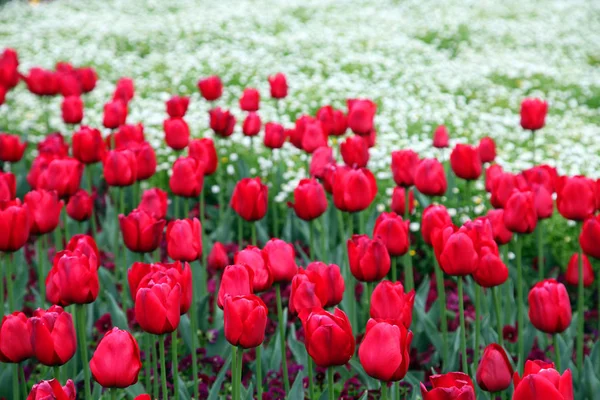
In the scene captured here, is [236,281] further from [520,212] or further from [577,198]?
[577,198]

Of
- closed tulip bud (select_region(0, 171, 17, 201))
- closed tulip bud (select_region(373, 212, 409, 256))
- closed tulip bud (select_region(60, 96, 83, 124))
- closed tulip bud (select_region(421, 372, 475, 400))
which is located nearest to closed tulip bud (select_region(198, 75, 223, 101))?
closed tulip bud (select_region(60, 96, 83, 124))

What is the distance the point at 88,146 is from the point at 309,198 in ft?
3.85

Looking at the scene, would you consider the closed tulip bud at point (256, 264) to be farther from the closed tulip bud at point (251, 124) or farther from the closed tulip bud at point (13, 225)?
the closed tulip bud at point (251, 124)

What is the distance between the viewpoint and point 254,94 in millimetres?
4090

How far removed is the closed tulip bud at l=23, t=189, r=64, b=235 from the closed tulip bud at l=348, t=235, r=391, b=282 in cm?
105

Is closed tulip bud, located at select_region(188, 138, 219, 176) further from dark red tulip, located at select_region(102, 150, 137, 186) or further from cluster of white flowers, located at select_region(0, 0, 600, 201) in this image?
cluster of white flowers, located at select_region(0, 0, 600, 201)

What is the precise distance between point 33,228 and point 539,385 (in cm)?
184

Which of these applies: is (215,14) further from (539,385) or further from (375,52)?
(539,385)

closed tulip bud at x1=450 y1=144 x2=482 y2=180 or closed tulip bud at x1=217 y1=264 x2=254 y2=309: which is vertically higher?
closed tulip bud at x1=217 y1=264 x2=254 y2=309

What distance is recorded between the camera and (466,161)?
3.04 meters

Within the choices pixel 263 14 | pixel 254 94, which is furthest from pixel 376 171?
pixel 263 14

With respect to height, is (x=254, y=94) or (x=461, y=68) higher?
(x=254, y=94)

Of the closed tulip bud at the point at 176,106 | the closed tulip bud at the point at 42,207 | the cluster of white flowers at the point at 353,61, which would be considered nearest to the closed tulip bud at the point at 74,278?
the closed tulip bud at the point at 42,207

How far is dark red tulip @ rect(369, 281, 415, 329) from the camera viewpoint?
1.89 metres
